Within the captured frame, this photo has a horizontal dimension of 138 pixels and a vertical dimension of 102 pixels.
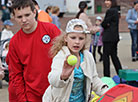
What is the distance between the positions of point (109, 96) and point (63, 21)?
2391 centimetres

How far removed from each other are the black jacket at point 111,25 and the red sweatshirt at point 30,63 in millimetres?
4186

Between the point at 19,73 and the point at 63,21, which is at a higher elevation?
the point at 19,73

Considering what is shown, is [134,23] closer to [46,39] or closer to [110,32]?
[110,32]

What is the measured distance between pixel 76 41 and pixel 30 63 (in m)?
0.73

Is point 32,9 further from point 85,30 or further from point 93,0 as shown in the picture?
point 93,0

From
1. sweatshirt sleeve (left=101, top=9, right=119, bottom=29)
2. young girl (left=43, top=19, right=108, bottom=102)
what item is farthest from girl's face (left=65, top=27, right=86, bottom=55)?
sweatshirt sleeve (left=101, top=9, right=119, bottom=29)

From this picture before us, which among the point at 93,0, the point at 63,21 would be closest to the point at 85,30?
the point at 63,21

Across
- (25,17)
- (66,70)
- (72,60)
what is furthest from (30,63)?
(72,60)

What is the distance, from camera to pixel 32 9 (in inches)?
149

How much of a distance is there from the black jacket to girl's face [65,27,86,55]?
466cm

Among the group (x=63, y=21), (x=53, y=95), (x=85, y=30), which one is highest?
(x=85, y=30)

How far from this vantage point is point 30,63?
3766mm

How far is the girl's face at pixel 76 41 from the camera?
328 centimetres

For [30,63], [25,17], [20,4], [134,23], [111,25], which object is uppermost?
[20,4]
